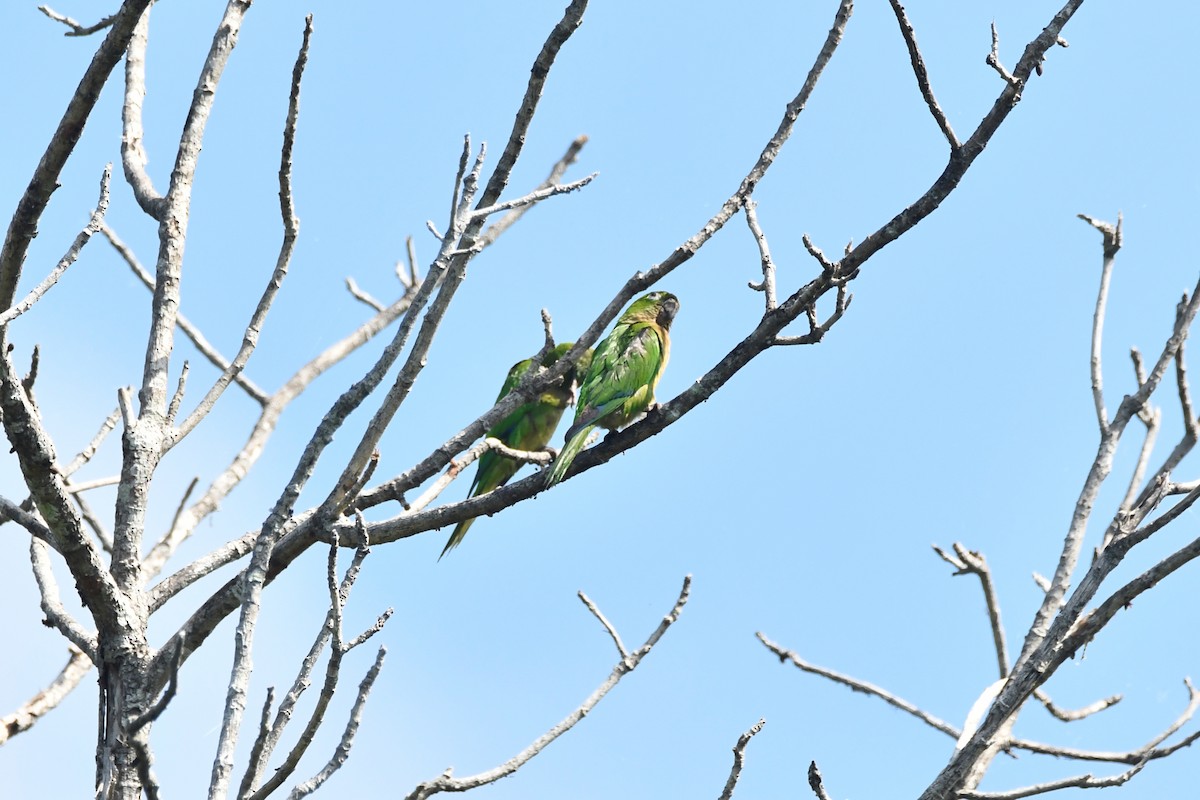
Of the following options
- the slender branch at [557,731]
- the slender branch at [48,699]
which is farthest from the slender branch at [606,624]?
the slender branch at [48,699]

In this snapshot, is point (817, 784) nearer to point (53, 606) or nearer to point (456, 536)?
point (53, 606)

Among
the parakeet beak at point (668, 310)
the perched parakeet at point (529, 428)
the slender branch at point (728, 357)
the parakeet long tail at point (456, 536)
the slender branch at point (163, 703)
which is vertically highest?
the parakeet beak at point (668, 310)

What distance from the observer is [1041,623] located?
5.07m

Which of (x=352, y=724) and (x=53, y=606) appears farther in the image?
(x=53, y=606)

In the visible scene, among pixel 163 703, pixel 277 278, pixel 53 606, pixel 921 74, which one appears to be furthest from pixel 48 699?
pixel 921 74

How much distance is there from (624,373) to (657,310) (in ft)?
4.61

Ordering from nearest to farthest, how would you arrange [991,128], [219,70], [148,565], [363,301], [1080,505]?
[991,128], [219,70], [1080,505], [148,565], [363,301]

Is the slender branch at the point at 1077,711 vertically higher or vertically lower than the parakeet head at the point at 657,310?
lower

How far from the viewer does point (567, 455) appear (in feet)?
19.1

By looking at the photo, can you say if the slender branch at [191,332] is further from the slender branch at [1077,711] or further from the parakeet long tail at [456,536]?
the slender branch at [1077,711]

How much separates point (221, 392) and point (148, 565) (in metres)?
1.80

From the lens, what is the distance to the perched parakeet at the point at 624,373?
272 inches

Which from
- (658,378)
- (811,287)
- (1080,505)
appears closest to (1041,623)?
(1080,505)

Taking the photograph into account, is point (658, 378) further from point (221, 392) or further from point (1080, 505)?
Answer: point (221, 392)
